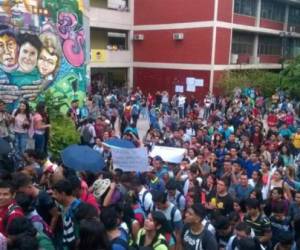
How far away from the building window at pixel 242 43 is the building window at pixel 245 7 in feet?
5.27

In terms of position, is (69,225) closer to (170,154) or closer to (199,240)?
(199,240)

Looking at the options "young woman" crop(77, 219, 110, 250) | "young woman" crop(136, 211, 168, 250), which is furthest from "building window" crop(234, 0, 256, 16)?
"young woman" crop(77, 219, 110, 250)

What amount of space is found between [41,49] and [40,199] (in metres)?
10.7

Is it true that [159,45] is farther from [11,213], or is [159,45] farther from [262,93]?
[11,213]

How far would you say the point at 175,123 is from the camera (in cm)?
1530

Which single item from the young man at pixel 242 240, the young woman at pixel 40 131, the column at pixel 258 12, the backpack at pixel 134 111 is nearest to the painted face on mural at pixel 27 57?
the young woman at pixel 40 131

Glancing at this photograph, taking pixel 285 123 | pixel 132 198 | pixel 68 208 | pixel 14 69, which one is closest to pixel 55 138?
pixel 14 69

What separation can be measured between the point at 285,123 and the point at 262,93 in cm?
1206

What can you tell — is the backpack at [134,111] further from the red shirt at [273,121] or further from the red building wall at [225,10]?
the red building wall at [225,10]

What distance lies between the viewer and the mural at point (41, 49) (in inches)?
531

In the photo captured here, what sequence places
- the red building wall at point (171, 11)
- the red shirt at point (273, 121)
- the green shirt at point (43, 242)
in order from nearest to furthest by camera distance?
the green shirt at point (43, 242)
the red shirt at point (273, 121)
the red building wall at point (171, 11)

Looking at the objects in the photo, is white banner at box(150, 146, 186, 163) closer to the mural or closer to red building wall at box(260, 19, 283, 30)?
the mural

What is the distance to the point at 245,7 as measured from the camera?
30.4m

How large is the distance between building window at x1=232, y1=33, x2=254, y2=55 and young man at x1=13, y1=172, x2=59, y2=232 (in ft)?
90.3
